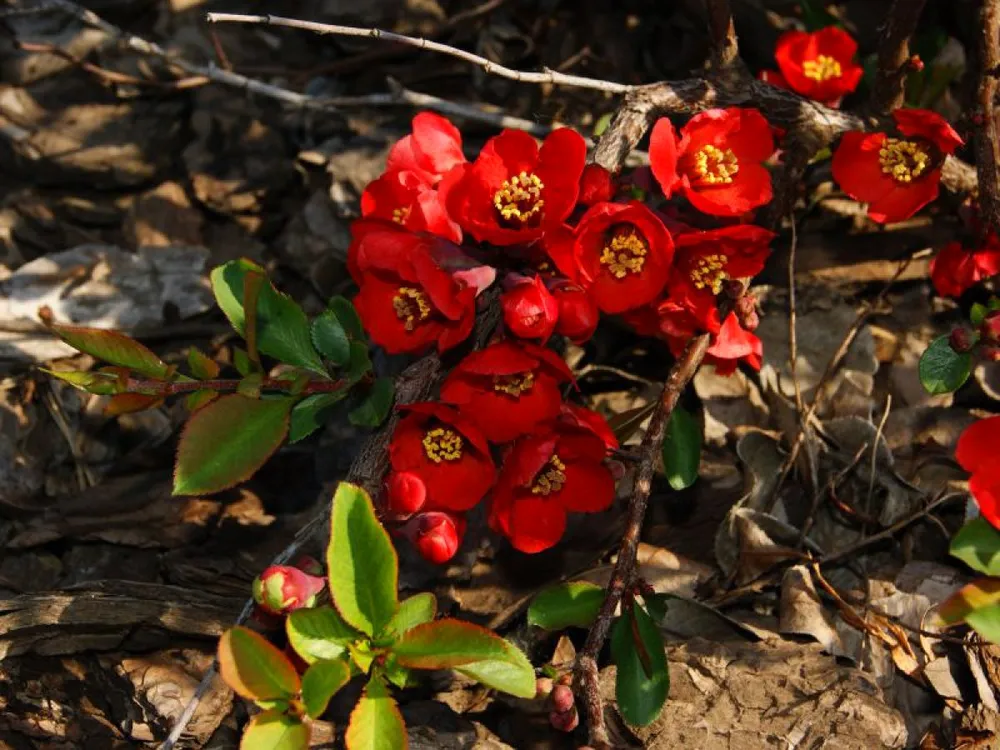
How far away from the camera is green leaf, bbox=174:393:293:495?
1.65 metres

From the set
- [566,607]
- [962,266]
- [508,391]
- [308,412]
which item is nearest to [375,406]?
[308,412]

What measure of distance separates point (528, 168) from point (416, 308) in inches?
11.7

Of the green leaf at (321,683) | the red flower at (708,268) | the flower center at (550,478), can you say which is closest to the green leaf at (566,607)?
the flower center at (550,478)

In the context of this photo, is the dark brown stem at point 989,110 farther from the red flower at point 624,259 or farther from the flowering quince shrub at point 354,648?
the flowering quince shrub at point 354,648

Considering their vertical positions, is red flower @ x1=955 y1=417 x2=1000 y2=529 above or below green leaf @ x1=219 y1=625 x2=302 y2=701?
above

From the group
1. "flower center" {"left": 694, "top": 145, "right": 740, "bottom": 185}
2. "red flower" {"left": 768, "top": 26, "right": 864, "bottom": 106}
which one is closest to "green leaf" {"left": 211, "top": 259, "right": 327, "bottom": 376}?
"flower center" {"left": 694, "top": 145, "right": 740, "bottom": 185}

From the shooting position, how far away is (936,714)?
1793 mm

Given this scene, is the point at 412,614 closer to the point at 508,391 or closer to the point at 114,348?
the point at 508,391

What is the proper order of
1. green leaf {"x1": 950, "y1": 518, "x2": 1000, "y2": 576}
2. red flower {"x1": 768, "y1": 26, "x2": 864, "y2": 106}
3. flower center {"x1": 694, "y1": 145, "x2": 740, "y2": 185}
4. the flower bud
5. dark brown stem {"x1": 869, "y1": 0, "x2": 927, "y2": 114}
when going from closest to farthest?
the flower bud < green leaf {"x1": 950, "y1": 518, "x2": 1000, "y2": 576} < flower center {"x1": 694, "y1": 145, "x2": 740, "y2": 185} < dark brown stem {"x1": 869, "y1": 0, "x2": 927, "y2": 114} < red flower {"x1": 768, "y1": 26, "x2": 864, "y2": 106}

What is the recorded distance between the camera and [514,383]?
1.67 meters

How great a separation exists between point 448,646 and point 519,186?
730 millimetres

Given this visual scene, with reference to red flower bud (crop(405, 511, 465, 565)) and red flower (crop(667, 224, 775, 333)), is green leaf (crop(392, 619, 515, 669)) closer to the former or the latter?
red flower bud (crop(405, 511, 465, 565))

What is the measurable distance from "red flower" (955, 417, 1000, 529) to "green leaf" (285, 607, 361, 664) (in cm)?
99

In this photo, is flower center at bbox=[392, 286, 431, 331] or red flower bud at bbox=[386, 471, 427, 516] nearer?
red flower bud at bbox=[386, 471, 427, 516]
